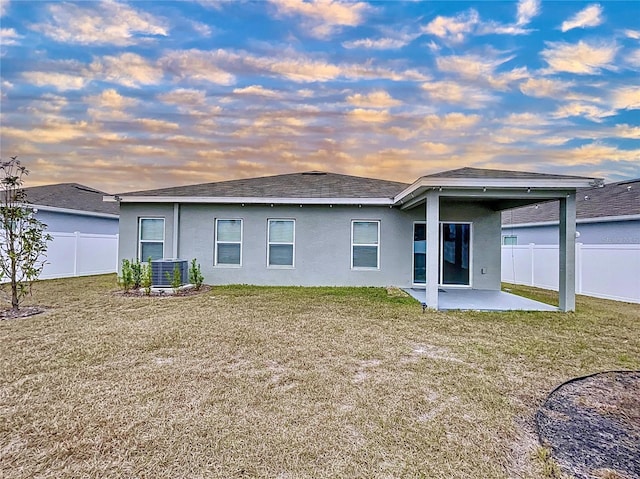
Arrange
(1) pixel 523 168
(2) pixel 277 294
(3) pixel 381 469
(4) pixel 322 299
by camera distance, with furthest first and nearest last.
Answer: (1) pixel 523 168
(2) pixel 277 294
(4) pixel 322 299
(3) pixel 381 469

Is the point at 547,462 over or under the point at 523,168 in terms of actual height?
under

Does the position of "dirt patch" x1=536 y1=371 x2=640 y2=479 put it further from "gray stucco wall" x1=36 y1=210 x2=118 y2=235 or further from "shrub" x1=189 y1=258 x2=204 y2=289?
"gray stucco wall" x1=36 y1=210 x2=118 y2=235

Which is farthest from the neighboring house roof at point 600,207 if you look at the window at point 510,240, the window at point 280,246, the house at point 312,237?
the window at point 280,246

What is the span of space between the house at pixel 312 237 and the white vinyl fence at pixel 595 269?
9.77 feet

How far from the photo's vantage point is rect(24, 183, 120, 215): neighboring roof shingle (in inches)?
601

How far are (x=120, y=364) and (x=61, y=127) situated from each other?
11285mm

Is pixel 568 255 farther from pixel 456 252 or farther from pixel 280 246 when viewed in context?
pixel 280 246

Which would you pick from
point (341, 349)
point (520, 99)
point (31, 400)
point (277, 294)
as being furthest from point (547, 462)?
point (520, 99)

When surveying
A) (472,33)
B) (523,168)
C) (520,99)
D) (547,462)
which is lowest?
(547,462)

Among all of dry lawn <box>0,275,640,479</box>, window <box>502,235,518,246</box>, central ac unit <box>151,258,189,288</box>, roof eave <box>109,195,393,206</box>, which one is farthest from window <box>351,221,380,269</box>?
window <box>502,235,518,246</box>

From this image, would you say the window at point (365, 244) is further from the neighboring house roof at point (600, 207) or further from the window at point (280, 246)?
the neighboring house roof at point (600, 207)

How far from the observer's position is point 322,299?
9328mm

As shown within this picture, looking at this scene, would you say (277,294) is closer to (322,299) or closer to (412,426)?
(322,299)

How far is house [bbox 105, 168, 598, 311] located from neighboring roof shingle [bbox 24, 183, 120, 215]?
5886mm
